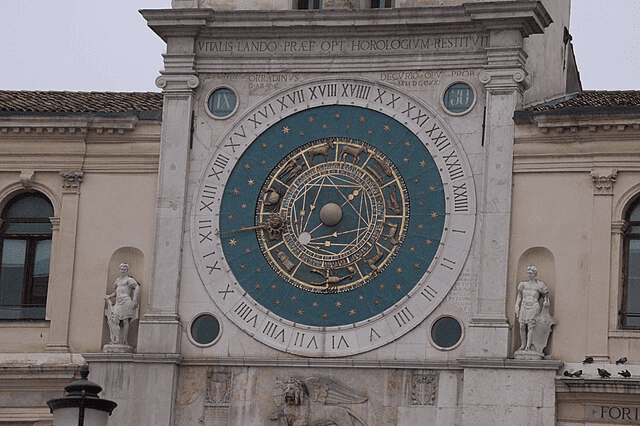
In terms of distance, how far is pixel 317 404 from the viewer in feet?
97.0

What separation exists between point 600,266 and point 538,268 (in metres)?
0.97

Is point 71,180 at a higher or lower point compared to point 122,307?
higher

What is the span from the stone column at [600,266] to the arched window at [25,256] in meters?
8.92

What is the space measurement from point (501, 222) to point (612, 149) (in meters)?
2.04

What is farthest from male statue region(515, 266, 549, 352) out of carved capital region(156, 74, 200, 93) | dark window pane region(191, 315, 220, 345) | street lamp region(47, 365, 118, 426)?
street lamp region(47, 365, 118, 426)

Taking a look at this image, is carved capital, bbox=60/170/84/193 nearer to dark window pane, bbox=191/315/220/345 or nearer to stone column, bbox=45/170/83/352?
stone column, bbox=45/170/83/352

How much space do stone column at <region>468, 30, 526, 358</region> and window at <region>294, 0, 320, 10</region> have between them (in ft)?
10.6

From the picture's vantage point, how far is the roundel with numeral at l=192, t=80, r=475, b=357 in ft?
98.0

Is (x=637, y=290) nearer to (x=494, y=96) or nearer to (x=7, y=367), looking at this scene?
(x=494, y=96)

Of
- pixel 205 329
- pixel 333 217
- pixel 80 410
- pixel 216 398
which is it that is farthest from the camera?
pixel 205 329

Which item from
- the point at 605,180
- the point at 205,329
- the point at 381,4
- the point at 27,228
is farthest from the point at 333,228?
the point at 27,228

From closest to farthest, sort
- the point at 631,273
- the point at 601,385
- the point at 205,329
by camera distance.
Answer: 1. the point at 601,385
2. the point at 631,273
3. the point at 205,329

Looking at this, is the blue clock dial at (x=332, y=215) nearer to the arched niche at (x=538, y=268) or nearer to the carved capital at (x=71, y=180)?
the arched niche at (x=538, y=268)

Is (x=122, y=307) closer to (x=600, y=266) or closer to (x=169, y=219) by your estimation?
(x=169, y=219)
